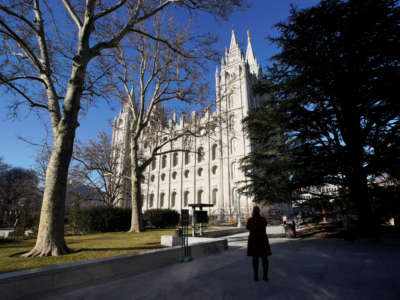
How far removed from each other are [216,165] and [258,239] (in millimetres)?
32670

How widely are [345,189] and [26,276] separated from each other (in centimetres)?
1097

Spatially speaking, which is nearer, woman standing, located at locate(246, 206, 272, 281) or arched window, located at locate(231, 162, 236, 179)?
woman standing, located at locate(246, 206, 272, 281)

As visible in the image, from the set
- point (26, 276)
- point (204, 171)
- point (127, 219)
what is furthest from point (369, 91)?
point (204, 171)

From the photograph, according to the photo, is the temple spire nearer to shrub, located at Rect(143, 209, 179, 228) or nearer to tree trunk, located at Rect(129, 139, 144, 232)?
shrub, located at Rect(143, 209, 179, 228)

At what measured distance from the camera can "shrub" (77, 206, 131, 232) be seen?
47.3 ft

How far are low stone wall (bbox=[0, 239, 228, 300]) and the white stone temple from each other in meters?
23.5

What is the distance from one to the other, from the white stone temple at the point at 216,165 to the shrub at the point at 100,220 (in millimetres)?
14001

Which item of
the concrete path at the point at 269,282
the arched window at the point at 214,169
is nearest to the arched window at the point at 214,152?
the arched window at the point at 214,169

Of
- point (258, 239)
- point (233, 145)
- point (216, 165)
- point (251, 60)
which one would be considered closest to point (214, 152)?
point (216, 165)

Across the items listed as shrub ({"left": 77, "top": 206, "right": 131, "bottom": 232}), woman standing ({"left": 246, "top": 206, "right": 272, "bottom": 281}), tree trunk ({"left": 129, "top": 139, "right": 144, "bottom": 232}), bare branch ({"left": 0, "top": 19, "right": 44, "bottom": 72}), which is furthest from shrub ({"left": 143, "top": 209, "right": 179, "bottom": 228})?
woman standing ({"left": 246, "top": 206, "right": 272, "bottom": 281})

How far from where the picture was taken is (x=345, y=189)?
31.7ft

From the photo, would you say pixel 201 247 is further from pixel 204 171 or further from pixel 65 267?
pixel 204 171

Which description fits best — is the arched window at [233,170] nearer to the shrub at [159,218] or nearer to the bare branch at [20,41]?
the shrub at [159,218]

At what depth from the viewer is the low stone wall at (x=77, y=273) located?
3.38m
